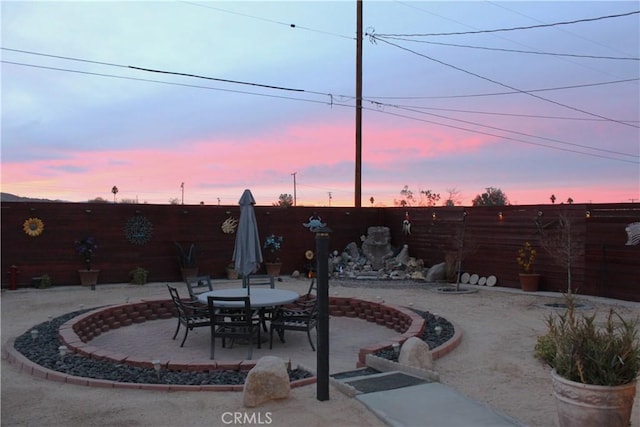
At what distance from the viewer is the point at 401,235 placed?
15117 mm

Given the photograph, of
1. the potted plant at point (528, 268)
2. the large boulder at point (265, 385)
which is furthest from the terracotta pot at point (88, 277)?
the potted plant at point (528, 268)

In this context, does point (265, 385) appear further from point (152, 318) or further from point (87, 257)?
point (87, 257)

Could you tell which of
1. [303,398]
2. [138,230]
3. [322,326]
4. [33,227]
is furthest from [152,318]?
[322,326]

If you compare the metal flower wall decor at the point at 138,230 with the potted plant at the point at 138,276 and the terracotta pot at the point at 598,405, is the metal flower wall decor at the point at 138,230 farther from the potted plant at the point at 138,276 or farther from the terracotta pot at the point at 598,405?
the terracotta pot at the point at 598,405

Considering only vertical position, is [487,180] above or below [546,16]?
below

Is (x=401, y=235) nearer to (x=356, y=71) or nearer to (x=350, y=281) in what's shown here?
(x=350, y=281)

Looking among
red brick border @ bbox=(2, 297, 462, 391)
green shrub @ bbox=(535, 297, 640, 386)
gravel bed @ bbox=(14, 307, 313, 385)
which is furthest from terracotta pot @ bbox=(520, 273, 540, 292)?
green shrub @ bbox=(535, 297, 640, 386)

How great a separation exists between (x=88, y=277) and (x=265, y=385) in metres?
8.83

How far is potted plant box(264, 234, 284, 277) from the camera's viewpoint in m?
13.4

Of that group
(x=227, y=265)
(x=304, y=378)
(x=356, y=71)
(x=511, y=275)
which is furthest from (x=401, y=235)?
(x=304, y=378)

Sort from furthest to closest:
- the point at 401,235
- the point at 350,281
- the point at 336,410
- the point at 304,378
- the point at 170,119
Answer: the point at 401,235
the point at 170,119
the point at 350,281
the point at 304,378
the point at 336,410

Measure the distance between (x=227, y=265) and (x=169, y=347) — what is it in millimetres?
6637

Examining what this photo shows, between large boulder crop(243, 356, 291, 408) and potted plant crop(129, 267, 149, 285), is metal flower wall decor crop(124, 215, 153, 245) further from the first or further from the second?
large boulder crop(243, 356, 291, 408)

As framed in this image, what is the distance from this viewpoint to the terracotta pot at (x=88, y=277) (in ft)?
36.8
